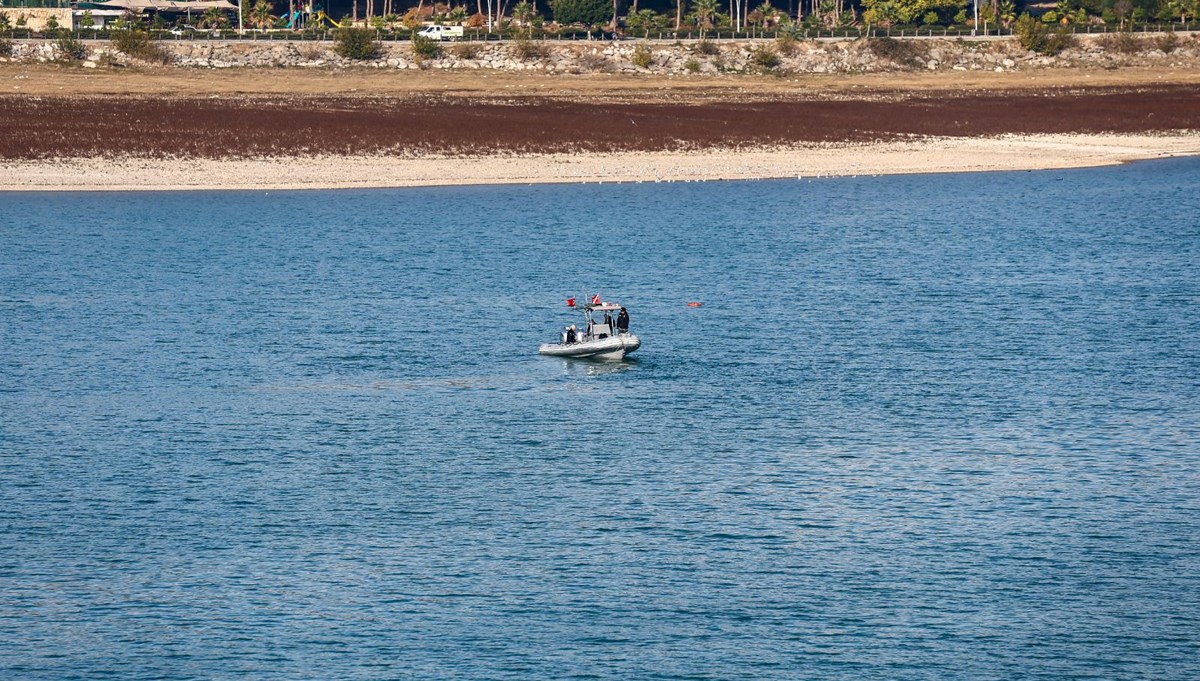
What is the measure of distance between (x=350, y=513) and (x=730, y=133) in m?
96.4

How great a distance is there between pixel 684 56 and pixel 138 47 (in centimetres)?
5657

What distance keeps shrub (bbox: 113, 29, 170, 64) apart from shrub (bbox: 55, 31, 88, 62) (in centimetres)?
349

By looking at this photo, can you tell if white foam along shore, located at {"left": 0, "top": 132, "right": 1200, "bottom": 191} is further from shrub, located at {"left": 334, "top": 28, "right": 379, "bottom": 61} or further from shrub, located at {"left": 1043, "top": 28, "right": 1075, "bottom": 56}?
shrub, located at {"left": 334, "top": 28, "right": 379, "bottom": 61}

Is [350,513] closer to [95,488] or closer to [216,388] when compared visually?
[95,488]

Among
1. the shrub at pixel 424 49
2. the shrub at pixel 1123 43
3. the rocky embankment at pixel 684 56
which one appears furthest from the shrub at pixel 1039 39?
the shrub at pixel 424 49

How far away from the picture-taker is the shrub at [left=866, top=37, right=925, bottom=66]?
186675 millimetres

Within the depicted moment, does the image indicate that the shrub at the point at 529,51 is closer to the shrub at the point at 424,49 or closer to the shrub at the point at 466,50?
the shrub at the point at 466,50

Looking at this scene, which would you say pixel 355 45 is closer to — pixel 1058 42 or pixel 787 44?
pixel 787 44

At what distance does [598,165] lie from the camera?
128m

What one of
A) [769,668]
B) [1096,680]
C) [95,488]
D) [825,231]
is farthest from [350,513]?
[825,231]

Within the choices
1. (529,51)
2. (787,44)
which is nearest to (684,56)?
(787,44)

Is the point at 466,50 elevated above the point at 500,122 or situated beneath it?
elevated above

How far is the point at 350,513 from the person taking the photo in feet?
151

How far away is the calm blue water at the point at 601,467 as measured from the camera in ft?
123
